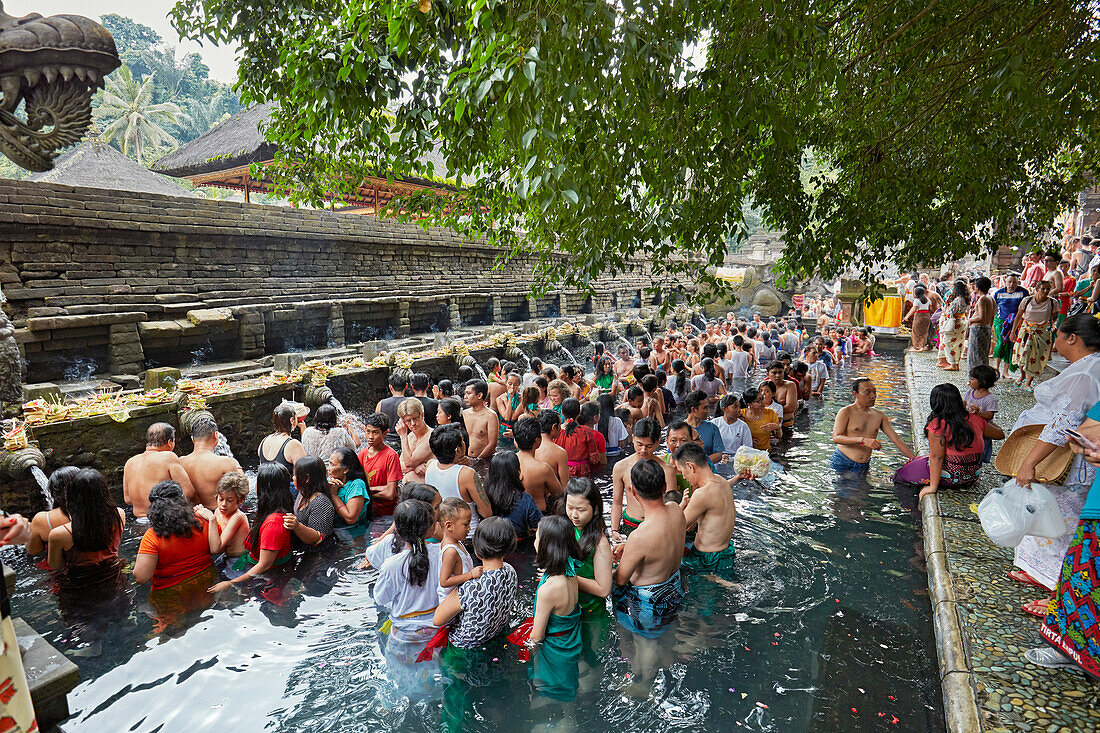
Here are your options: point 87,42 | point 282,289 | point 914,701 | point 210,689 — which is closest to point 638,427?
point 914,701

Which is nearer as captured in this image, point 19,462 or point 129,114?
point 19,462

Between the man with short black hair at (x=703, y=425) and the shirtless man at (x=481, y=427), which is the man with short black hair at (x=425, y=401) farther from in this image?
the man with short black hair at (x=703, y=425)

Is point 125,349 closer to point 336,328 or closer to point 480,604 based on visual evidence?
point 336,328

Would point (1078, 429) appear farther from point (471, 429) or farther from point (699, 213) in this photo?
point (471, 429)

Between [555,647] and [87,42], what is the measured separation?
3.79m

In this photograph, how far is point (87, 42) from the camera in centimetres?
198

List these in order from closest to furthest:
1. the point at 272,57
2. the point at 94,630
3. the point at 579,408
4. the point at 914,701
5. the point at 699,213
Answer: the point at 914,701 → the point at 94,630 → the point at 699,213 → the point at 272,57 → the point at 579,408

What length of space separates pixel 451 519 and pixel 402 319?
12922mm

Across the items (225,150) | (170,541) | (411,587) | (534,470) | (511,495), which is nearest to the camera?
(411,587)

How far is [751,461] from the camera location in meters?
6.35

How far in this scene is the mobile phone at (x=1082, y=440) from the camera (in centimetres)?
310

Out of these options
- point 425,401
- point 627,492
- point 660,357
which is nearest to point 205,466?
point 425,401

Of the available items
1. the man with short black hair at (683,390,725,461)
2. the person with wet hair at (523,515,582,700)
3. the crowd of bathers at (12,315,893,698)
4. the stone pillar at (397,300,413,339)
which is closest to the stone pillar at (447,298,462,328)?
the stone pillar at (397,300,413,339)

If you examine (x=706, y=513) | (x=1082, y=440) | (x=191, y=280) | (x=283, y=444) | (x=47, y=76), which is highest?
(x=47, y=76)
